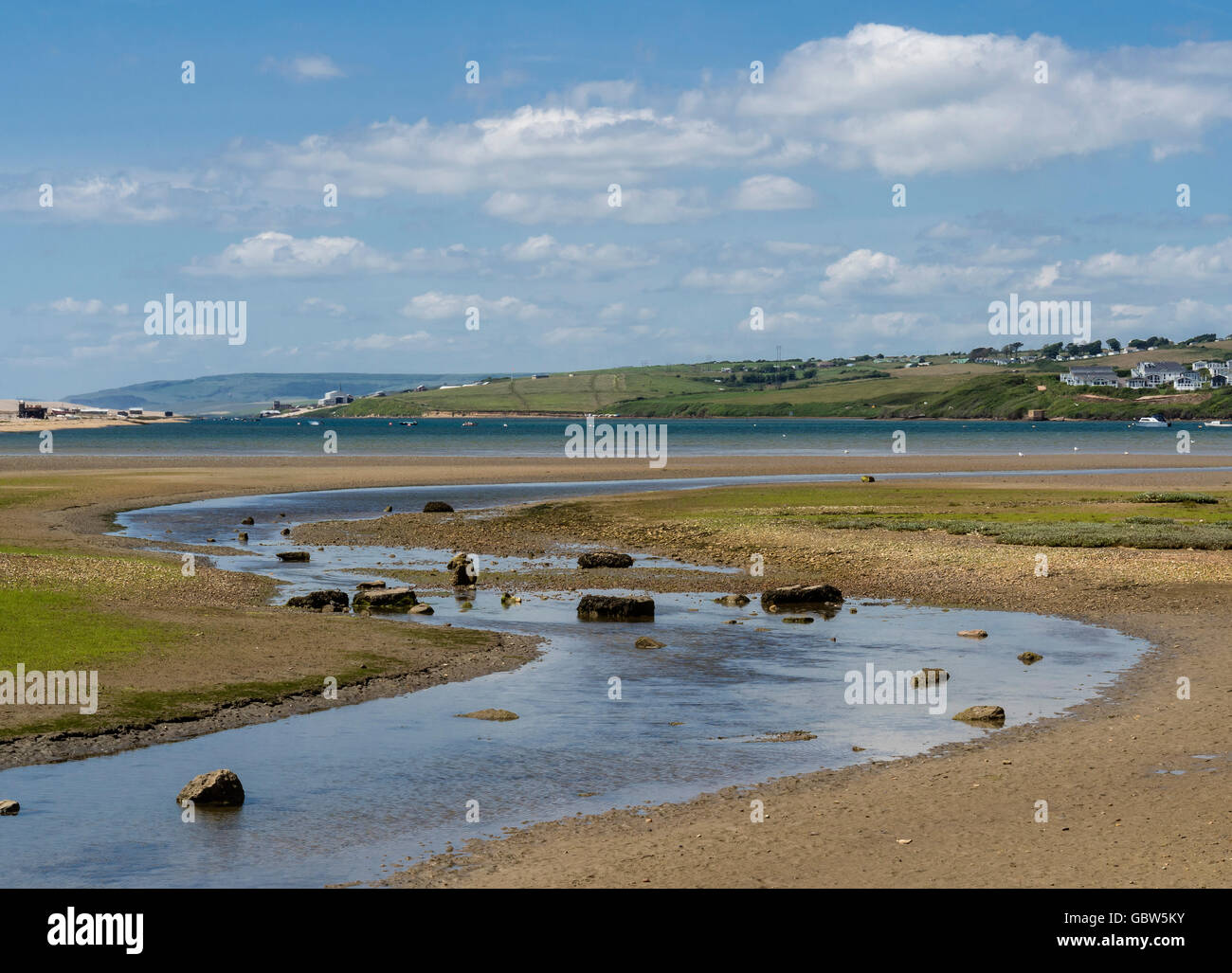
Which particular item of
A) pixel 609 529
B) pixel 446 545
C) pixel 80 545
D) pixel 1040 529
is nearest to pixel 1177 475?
pixel 1040 529

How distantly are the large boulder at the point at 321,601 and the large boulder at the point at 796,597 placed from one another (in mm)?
11510

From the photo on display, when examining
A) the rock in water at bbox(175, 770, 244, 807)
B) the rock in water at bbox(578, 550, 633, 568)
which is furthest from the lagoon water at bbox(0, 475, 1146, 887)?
the rock in water at bbox(578, 550, 633, 568)

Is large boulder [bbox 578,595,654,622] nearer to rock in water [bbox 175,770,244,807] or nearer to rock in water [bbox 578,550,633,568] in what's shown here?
rock in water [bbox 578,550,633,568]

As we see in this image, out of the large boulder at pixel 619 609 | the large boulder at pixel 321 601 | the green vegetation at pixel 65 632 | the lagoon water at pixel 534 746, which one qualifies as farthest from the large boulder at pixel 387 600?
the green vegetation at pixel 65 632

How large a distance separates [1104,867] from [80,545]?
40773 mm

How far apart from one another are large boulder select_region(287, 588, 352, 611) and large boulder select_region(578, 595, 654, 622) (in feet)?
20.7

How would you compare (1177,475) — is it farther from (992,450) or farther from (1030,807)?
(1030,807)

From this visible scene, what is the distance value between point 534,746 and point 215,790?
17.2 feet

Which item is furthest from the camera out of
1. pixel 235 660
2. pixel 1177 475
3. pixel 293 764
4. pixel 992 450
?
pixel 992 450

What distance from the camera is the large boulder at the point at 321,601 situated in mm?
31734

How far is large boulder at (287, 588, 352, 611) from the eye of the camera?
3173 cm

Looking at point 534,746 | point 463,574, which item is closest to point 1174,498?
point 463,574

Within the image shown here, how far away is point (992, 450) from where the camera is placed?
138000 millimetres
